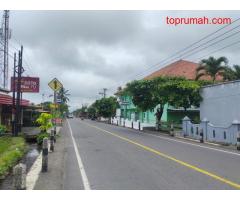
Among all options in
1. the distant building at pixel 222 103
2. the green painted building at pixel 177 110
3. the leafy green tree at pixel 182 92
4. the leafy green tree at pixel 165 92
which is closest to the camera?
the distant building at pixel 222 103

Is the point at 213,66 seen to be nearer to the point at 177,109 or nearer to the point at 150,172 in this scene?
the point at 177,109

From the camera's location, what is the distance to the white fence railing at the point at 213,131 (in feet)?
72.1

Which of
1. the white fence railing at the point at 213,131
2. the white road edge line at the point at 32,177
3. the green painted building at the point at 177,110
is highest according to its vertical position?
the green painted building at the point at 177,110

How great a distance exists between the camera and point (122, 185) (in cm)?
920

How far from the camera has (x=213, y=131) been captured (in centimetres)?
2497

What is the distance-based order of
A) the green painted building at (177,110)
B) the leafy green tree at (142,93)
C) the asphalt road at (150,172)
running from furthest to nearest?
1. the green painted building at (177,110)
2. the leafy green tree at (142,93)
3. the asphalt road at (150,172)

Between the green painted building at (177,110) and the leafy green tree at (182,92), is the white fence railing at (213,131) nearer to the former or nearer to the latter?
the leafy green tree at (182,92)

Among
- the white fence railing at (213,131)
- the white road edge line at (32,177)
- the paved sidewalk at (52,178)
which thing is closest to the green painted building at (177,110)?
the white fence railing at (213,131)

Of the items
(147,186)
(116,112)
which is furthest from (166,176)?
(116,112)

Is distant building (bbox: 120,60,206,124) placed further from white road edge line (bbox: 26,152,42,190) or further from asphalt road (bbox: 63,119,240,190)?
white road edge line (bbox: 26,152,42,190)

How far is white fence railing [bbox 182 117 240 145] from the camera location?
21989 mm

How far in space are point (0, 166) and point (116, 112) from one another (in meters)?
85.6

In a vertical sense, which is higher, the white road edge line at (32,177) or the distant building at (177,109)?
the distant building at (177,109)

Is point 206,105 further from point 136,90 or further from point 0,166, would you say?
point 0,166
